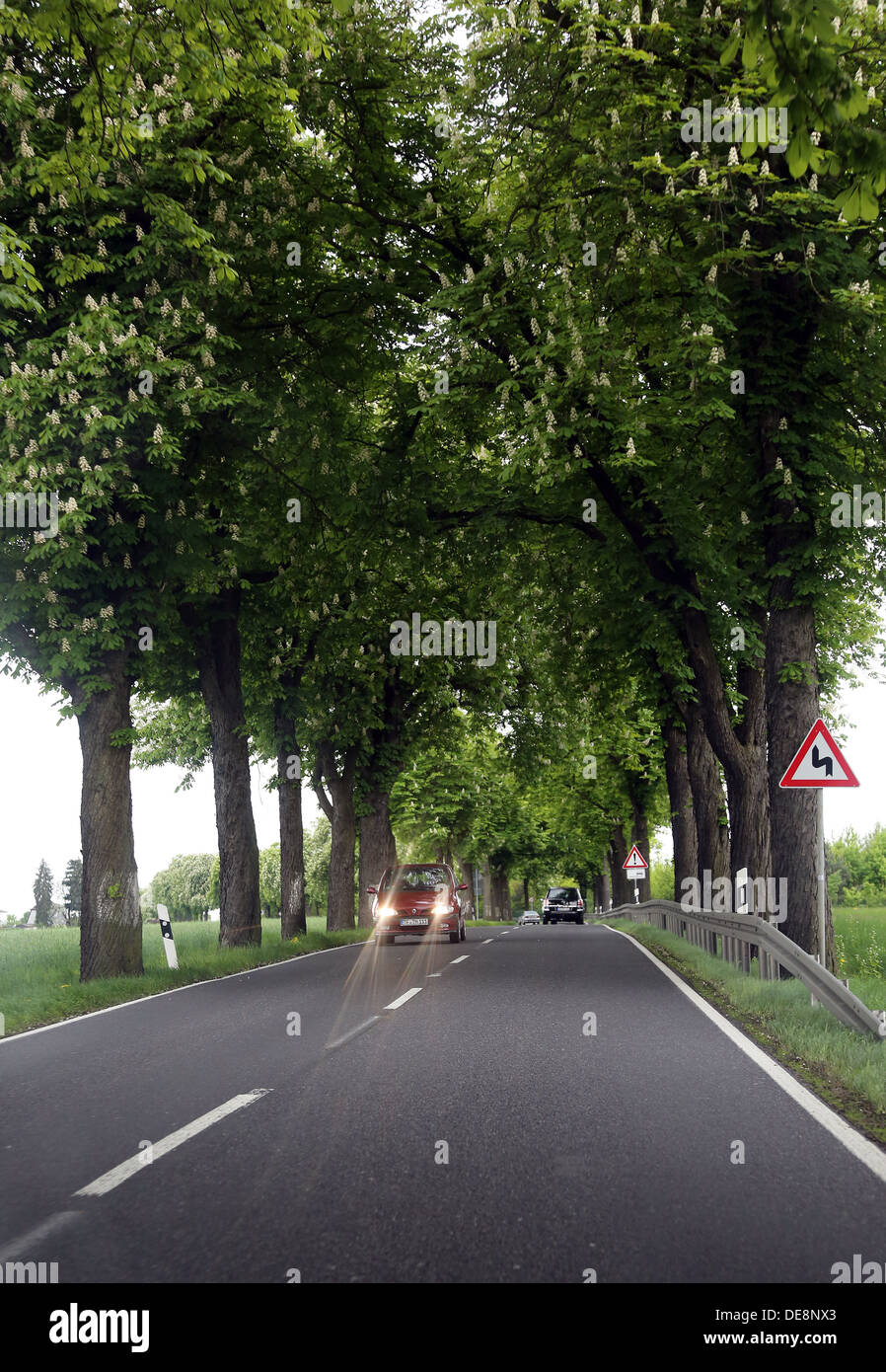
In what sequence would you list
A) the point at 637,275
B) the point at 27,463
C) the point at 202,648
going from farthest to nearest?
the point at 202,648
the point at 637,275
the point at 27,463

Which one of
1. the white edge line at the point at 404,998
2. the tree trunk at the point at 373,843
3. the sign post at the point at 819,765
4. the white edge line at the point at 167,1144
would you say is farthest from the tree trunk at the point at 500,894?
the white edge line at the point at 167,1144

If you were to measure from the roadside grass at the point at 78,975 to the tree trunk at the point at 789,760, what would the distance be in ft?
24.8

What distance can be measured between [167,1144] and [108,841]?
379 inches

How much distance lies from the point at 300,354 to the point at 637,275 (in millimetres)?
4655

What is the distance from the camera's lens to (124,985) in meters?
13.9

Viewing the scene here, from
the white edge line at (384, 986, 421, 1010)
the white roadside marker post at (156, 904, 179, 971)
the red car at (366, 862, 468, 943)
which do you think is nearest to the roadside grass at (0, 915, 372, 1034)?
the white roadside marker post at (156, 904, 179, 971)

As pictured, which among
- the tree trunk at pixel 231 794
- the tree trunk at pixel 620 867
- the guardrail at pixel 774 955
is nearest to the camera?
the guardrail at pixel 774 955

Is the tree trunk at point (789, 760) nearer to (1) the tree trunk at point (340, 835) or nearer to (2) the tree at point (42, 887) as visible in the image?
(1) the tree trunk at point (340, 835)

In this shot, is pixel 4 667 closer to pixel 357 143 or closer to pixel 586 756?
pixel 357 143

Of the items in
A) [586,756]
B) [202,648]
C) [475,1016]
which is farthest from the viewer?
[586,756]

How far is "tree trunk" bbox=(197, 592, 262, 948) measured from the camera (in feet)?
65.1

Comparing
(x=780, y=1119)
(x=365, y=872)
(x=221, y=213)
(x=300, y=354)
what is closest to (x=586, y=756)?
(x=365, y=872)

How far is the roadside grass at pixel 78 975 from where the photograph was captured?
39.7 ft

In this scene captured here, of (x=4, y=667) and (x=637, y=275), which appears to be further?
(x=4, y=667)
